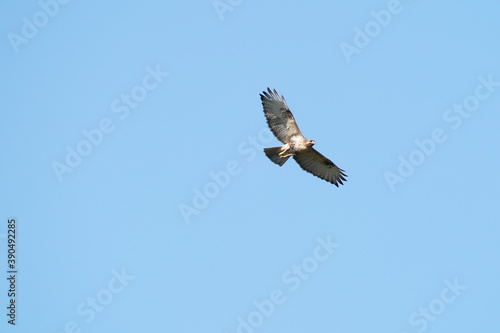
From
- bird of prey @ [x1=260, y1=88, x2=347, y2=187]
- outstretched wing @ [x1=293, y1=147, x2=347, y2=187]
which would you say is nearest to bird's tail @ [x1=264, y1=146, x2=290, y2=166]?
bird of prey @ [x1=260, y1=88, x2=347, y2=187]

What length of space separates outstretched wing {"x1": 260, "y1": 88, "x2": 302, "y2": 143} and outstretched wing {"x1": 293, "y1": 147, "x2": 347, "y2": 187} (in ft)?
2.18

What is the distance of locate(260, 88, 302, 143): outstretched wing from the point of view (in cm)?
2405

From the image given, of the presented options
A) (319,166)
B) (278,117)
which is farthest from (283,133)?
(319,166)

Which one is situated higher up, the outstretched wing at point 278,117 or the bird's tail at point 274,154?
the outstretched wing at point 278,117

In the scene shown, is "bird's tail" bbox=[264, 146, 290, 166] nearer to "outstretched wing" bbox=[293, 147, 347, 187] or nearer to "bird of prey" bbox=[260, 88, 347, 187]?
"bird of prey" bbox=[260, 88, 347, 187]

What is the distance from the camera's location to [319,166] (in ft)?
82.1

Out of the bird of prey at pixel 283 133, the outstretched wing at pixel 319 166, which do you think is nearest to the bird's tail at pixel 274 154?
the bird of prey at pixel 283 133

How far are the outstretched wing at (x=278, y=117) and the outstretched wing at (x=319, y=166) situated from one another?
2.18 feet

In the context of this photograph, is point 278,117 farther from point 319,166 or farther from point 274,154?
point 319,166

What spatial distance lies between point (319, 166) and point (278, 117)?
1909mm

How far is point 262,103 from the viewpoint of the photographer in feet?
79.7

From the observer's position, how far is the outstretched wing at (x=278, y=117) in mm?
24047

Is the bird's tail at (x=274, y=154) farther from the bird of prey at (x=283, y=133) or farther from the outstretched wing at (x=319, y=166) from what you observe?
the outstretched wing at (x=319, y=166)

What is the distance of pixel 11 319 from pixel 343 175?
31.6 feet
